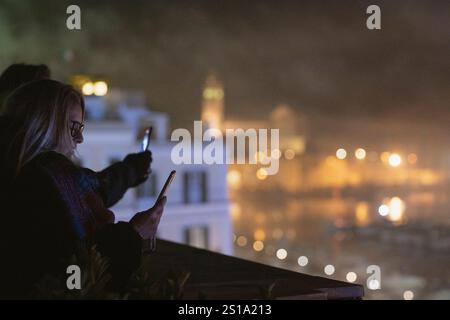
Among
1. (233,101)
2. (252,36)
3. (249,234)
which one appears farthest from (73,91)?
(249,234)

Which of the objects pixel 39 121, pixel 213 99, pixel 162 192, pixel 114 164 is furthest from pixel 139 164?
pixel 213 99

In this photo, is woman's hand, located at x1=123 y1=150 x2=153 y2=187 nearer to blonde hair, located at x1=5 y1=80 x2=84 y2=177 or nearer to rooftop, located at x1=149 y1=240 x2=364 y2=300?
rooftop, located at x1=149 y1=240 x2=364 y2=300

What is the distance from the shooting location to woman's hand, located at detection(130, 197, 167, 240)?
8.01ft

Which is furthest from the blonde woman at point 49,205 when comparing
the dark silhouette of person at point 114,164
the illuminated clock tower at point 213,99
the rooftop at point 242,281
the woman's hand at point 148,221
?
the illuminated clock tower at point 213,99

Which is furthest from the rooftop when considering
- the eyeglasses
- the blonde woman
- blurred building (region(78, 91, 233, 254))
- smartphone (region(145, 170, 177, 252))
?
blurred building (region(78, 91, 233, 254))

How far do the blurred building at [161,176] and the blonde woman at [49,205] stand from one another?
24.9m

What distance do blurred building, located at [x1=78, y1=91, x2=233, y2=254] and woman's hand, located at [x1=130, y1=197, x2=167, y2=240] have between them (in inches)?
983

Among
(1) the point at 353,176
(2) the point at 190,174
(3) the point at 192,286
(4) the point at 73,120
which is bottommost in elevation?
(3) the point at 192,286

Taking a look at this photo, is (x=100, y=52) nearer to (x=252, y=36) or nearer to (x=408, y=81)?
(x=252, y=36)

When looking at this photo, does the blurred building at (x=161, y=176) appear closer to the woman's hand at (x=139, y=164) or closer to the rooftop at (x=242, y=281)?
the woman's hand at (x=139, y=164)

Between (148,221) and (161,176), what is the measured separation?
88.8 feet

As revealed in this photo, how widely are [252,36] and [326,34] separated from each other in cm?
362

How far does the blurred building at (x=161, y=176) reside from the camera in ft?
91.7

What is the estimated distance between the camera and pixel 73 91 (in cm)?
→ 249
